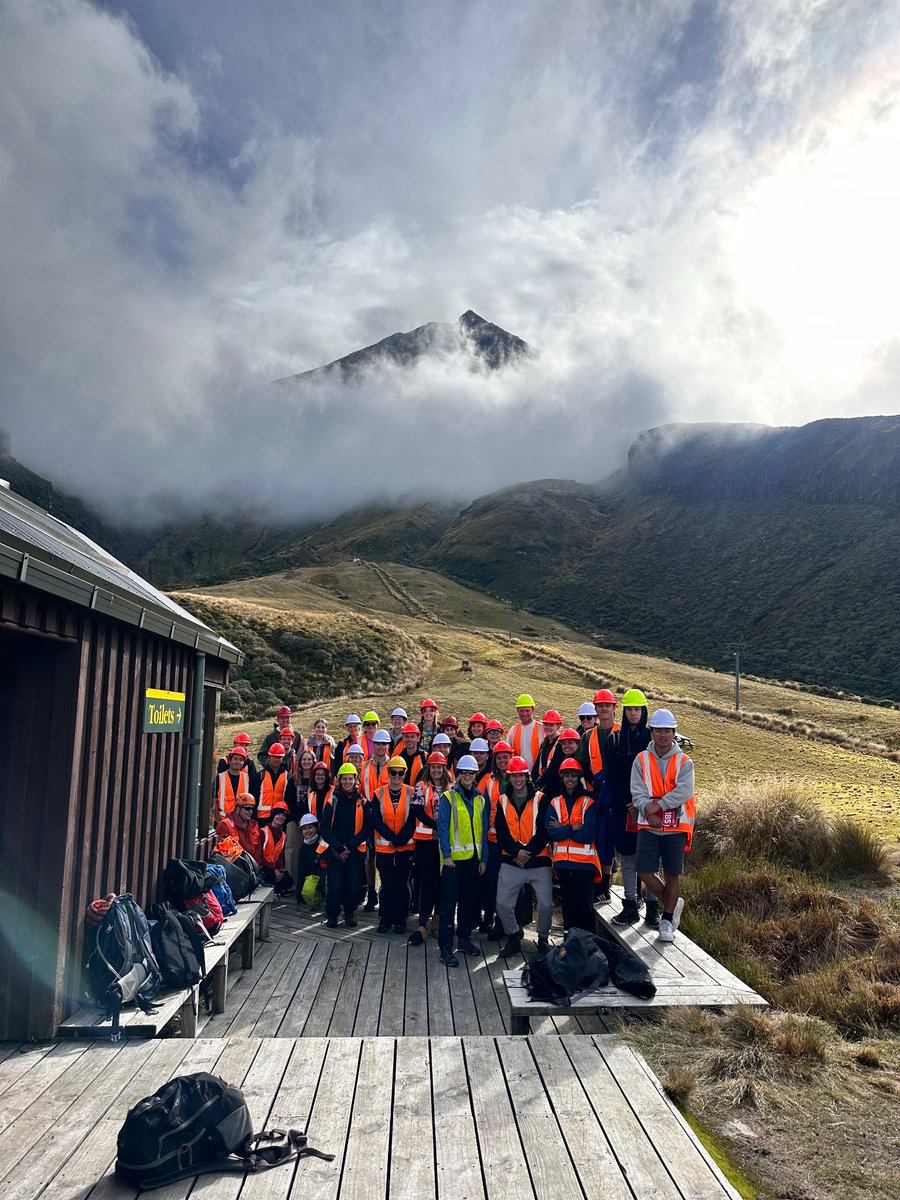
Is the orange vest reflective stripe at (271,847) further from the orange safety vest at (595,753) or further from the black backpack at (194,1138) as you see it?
the black backpack at (194,1138)

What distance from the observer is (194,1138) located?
3334mm

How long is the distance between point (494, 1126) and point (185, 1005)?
280 cm

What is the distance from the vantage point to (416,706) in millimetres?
27484

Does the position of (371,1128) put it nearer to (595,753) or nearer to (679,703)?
(595,753)

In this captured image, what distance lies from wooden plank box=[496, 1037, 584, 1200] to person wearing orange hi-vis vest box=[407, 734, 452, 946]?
10.8 ft

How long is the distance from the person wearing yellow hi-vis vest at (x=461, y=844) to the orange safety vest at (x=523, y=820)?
496 millimetres

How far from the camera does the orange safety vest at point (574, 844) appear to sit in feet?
22.2

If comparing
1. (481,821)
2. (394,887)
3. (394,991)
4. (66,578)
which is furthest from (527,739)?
(66,578)

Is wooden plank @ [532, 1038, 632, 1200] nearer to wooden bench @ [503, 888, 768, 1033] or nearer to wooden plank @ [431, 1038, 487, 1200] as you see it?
wooden plank @ [431, 1038, 487, 1200]

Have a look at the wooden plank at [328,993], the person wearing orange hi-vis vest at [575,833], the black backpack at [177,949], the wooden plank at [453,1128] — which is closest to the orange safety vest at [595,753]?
the person wearing orange hi-vis vest at [575,833]

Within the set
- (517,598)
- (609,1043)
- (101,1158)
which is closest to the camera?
(101,1158)

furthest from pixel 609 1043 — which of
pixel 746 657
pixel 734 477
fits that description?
pixel 734 477

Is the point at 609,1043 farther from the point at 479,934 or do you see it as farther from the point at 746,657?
the point at 746,657

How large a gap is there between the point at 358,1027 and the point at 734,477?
341ft
